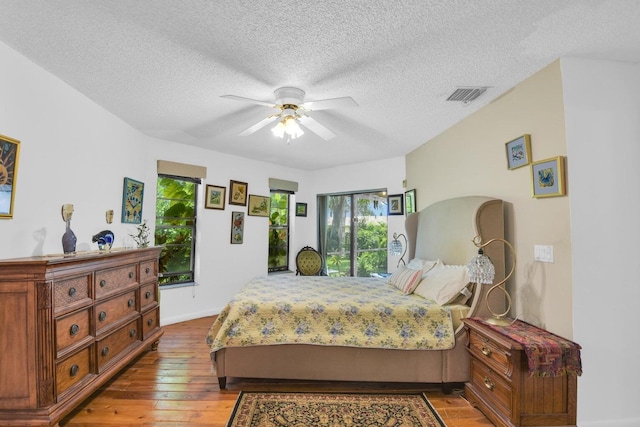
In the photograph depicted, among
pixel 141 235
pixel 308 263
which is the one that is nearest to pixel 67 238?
pixel 141 235

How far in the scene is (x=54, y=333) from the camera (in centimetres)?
200

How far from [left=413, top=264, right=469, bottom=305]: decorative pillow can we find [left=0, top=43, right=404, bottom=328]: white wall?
2376 millimetres

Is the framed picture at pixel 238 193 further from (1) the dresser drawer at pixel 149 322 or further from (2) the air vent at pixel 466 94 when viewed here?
(2) the air vent at pixel 466 94

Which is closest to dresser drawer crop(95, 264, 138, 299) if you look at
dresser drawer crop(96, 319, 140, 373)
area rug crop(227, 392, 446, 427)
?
dresser drawer crop(96, 319, 140, 373)

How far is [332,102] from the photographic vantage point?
253cm

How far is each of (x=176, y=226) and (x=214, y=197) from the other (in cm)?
68

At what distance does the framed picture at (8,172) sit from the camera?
6.88 feet

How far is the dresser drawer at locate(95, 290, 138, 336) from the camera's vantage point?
249 centimetres

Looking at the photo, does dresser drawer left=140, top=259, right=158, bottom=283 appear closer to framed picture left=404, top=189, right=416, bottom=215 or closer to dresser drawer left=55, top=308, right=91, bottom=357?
dresser drawer left=55, top=308, right=91, bottom=357

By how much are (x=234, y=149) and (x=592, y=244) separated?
14.0ft

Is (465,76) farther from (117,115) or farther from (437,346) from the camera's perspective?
(117,115)

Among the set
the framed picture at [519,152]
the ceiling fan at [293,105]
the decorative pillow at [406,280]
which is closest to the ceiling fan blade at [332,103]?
the ceiling fan at [293,105]

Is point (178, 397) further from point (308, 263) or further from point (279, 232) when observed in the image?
point (279, 232)

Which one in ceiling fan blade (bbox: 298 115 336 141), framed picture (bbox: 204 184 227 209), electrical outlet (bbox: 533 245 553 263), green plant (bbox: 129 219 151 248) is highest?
ceiling fan blade (bbox: 298 115 336 141)
